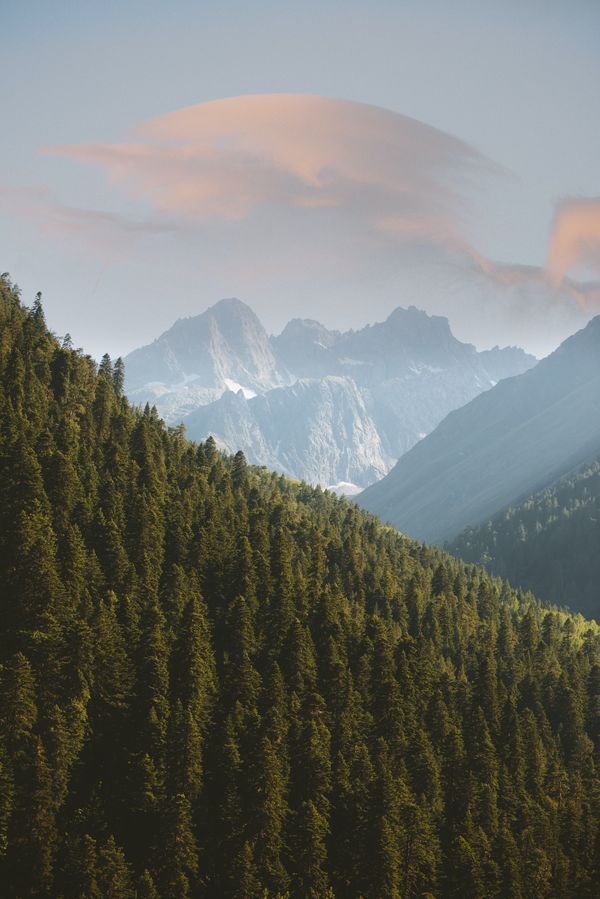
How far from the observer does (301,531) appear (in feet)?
612

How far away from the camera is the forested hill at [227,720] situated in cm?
8381

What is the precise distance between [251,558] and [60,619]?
142 ft

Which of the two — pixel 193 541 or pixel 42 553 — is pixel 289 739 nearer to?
pixel 42 553

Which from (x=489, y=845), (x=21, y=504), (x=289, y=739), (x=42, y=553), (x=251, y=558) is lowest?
(x=489, y=845)

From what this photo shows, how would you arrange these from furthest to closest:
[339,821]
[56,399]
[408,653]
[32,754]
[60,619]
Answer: [56,399], [408,653], [60,619], [339,821], [32,754]

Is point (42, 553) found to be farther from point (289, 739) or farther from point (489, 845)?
point (489, 845)

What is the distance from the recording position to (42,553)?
104438mm

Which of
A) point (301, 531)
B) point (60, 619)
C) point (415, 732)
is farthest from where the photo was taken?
point (301, 531)

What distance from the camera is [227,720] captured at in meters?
96.2

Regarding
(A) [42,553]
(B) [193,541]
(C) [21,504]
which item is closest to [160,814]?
(A) [42,553]

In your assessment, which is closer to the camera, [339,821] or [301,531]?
[339,821]

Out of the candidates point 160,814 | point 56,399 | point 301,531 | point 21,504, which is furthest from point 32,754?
point 301,531

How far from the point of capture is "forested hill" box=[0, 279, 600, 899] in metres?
83.8

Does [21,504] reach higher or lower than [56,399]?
lower
